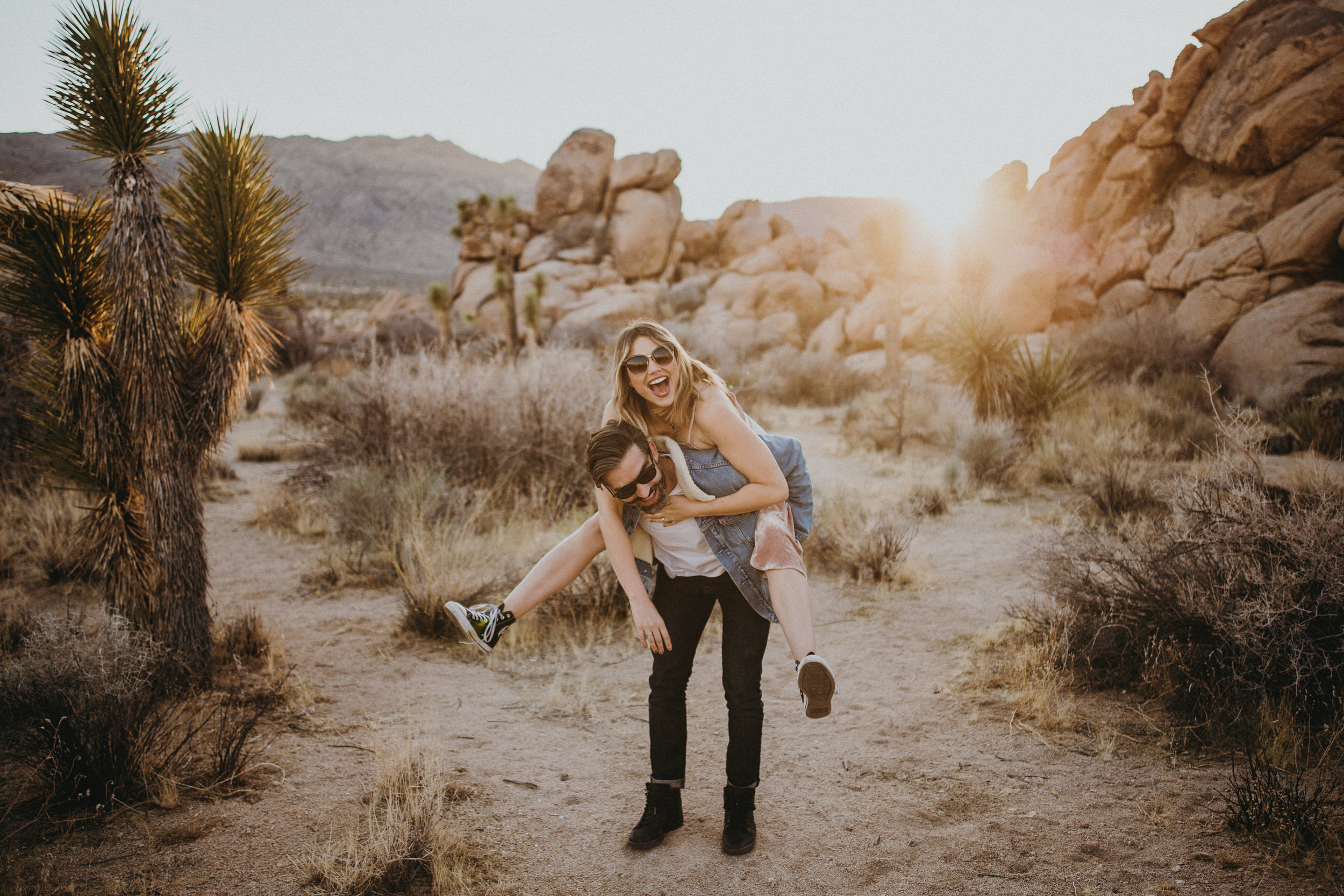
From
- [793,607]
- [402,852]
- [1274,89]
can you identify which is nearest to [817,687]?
[793,607]

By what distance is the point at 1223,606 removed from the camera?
331 centimetres

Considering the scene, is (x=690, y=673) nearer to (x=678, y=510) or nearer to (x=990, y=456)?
(x=678, y=510)

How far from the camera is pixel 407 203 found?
118m

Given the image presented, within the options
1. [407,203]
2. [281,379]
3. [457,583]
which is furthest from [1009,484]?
[407,203]

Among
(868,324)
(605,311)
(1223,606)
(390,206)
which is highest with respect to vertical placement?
(390,206)

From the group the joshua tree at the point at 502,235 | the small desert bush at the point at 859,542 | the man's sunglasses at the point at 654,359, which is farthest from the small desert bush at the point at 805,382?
the man's sunglasses at the point at 654,359

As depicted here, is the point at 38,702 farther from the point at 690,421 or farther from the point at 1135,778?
the point at 1135,778

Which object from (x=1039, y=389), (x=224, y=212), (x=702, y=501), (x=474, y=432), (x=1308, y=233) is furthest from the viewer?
(x=1308, y=233)

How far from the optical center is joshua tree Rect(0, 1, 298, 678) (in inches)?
134

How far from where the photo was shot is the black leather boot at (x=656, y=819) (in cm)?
271

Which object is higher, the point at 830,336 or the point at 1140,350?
the point at 830,336

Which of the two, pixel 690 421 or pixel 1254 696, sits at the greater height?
pixel 690 421

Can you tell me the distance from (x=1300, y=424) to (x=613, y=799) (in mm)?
9042

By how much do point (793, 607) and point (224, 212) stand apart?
3.54 m
